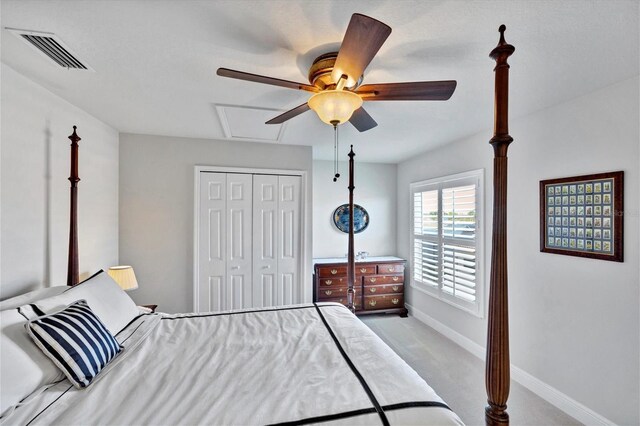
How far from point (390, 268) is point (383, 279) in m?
0.21

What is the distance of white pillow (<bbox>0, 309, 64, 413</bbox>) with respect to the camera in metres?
1.05

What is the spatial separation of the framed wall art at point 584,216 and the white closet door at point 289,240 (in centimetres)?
264

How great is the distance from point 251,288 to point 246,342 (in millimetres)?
1964

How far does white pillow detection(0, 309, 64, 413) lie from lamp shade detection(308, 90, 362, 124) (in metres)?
1.75

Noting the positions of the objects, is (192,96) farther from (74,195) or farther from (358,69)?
(358,69)

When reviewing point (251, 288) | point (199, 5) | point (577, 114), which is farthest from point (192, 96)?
point (577, 114)

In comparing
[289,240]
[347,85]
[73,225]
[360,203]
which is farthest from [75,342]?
[360,203]

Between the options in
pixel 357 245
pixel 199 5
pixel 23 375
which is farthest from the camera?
pixel 357 245

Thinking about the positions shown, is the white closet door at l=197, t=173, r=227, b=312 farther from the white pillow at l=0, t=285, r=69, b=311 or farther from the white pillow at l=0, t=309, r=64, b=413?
the white pillow at l=0, t=309, r=64, b=413

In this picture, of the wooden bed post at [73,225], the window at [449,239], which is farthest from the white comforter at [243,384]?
the window at [449,239]

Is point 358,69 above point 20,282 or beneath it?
above

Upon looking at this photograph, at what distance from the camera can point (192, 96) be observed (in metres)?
2.21

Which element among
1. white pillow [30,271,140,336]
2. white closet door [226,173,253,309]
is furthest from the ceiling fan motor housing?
white closet door [226,173,253,309]

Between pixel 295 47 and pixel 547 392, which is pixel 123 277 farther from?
pixel 547 392
